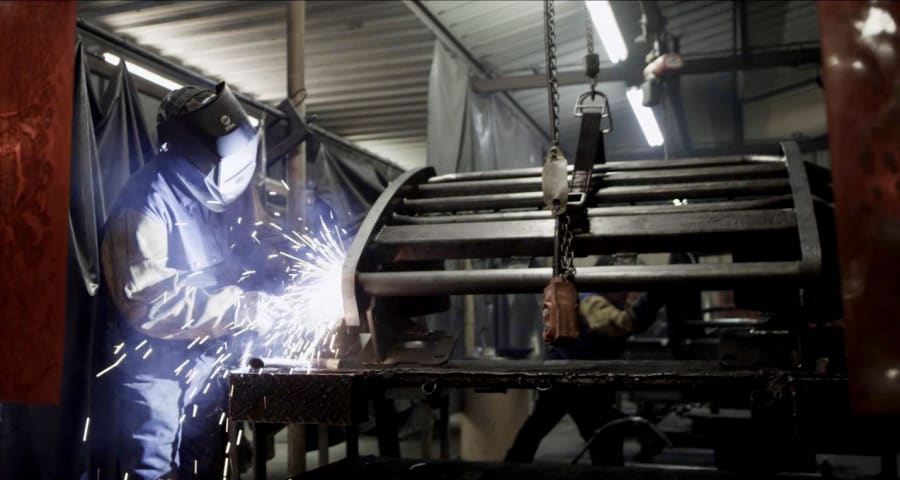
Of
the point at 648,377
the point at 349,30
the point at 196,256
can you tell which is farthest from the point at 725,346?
the point at 349,30

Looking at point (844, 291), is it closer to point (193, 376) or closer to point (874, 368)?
point (874, 368)

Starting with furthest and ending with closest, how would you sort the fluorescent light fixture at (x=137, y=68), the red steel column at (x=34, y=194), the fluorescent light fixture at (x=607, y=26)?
the fluorescent light fixture at (x=607, y=26)
the fluorescent light fixture at (x=137, y=68)
the red steel column at (x=34, y=194)

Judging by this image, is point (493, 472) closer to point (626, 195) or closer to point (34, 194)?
point (626, 195)

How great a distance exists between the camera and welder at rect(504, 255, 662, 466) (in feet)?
13.7

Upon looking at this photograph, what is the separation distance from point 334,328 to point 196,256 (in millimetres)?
1098

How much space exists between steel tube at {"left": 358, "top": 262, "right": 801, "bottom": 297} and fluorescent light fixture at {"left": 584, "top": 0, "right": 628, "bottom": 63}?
3827 mm

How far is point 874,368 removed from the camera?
1.29m

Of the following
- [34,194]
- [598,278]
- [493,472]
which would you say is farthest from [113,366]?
[598,278]

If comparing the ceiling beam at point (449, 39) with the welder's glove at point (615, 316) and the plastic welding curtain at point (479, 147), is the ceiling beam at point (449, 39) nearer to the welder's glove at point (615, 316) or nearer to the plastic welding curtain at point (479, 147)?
the plastic welding curtain at point (479, 147)

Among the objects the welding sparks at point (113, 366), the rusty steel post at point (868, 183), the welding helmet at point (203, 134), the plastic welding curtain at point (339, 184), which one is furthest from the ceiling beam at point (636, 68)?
the rusty steel post at point (868, 183)

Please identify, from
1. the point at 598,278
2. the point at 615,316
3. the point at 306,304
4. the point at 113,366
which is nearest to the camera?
the point at 598,278

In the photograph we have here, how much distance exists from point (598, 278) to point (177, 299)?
1.86 metres

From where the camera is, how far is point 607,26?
6.69 m

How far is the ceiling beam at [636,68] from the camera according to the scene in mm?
7898
